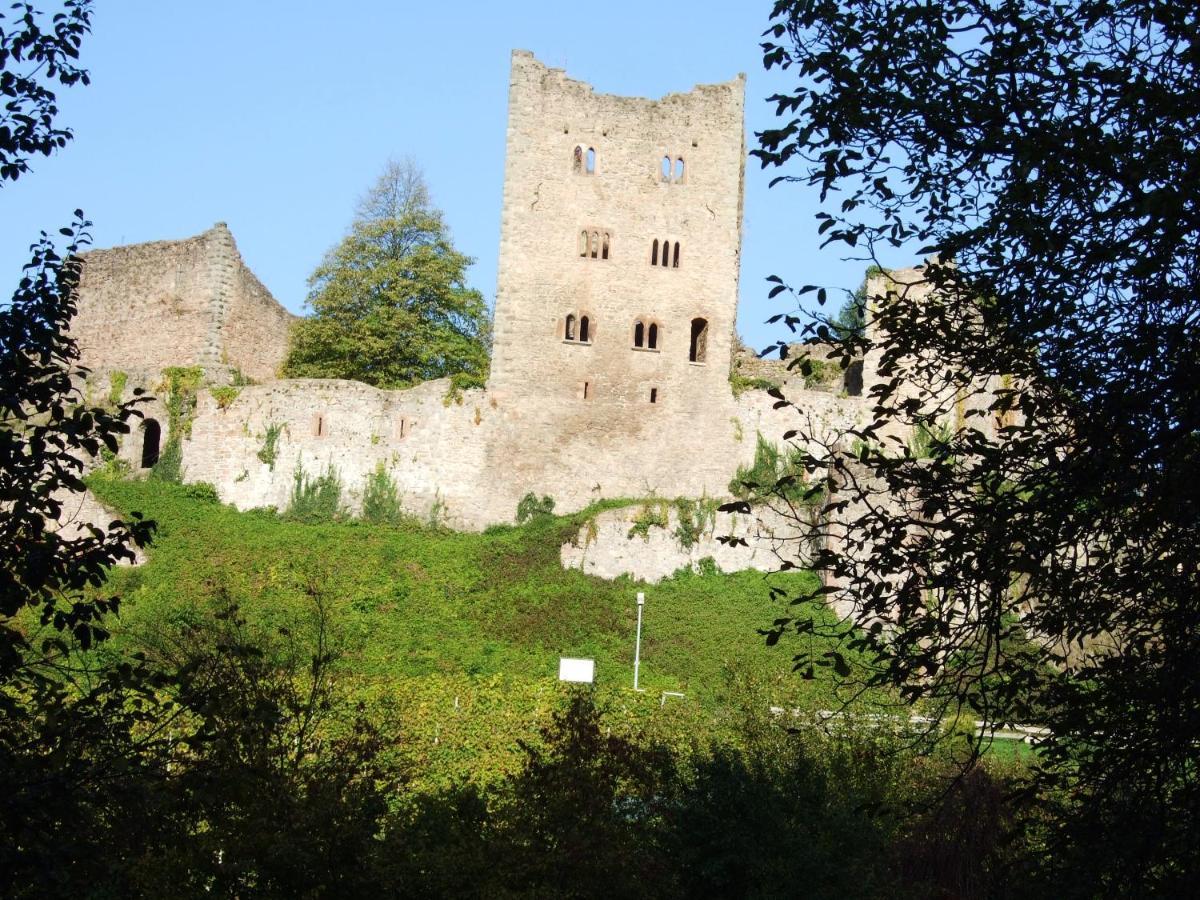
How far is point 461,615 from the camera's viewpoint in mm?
31078

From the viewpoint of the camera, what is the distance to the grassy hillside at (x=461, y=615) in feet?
80.7

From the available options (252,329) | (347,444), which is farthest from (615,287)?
(252,329)

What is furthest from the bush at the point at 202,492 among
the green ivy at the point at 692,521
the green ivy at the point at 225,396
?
the green ivy at the point at 692,521

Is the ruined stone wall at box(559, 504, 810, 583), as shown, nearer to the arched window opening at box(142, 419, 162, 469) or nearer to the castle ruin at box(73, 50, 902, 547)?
the castle ruin at box(73, 50, 902, 547)

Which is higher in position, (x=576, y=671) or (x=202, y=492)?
(x=202, y=492)

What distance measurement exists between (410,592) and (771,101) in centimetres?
2199

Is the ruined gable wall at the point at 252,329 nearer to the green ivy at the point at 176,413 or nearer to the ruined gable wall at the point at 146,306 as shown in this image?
the ruined gable wall at the point at 146,306

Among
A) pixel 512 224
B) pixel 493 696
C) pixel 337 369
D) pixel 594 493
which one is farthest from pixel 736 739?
pixel 337 369

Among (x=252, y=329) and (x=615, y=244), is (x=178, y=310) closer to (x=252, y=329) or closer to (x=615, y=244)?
(x=252, y=329)

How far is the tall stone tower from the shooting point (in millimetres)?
36656

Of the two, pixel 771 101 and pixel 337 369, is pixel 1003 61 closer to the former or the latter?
pixel 771 101

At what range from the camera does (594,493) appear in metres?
36.4

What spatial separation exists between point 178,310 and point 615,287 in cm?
1147

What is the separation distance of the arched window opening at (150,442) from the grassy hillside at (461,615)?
1.82 metres
